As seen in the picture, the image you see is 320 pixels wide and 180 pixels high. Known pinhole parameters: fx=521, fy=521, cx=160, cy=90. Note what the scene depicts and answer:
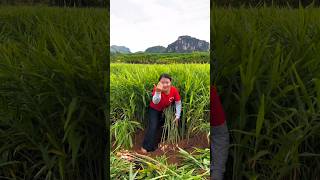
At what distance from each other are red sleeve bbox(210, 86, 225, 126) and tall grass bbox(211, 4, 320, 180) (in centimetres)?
5

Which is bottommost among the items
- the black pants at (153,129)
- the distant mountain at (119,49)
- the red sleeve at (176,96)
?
the black pants at (153,129)

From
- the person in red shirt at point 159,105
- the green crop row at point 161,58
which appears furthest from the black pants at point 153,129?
the green crop row at point 161,58

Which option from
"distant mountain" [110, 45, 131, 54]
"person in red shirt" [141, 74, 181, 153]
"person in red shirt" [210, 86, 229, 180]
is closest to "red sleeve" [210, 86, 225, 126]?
"person in red shirt" [210, 86, 229, 180]

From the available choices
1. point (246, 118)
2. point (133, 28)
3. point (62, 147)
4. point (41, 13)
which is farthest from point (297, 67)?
point (41, 13)

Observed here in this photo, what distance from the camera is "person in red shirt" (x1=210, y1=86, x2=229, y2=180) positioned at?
154cm

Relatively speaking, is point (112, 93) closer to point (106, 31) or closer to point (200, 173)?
point (200, 173)

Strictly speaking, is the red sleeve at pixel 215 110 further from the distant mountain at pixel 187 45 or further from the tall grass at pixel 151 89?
the distant mountain at pixel 187 45

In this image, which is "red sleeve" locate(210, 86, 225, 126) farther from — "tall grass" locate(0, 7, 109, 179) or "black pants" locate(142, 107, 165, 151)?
"tall grass" locate(0, 7, 109, 179)

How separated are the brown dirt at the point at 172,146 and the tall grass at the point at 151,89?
1.2 inches

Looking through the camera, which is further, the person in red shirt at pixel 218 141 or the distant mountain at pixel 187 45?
the person in red shirt at pixel 218 141

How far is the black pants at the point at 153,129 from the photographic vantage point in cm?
148

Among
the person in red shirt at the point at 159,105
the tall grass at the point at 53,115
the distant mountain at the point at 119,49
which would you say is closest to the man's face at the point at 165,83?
the person in red shirt at the point at 159,105

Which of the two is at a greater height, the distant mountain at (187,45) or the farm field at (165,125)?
the distant mountain at (187,45)

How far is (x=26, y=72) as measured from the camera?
1.64m
